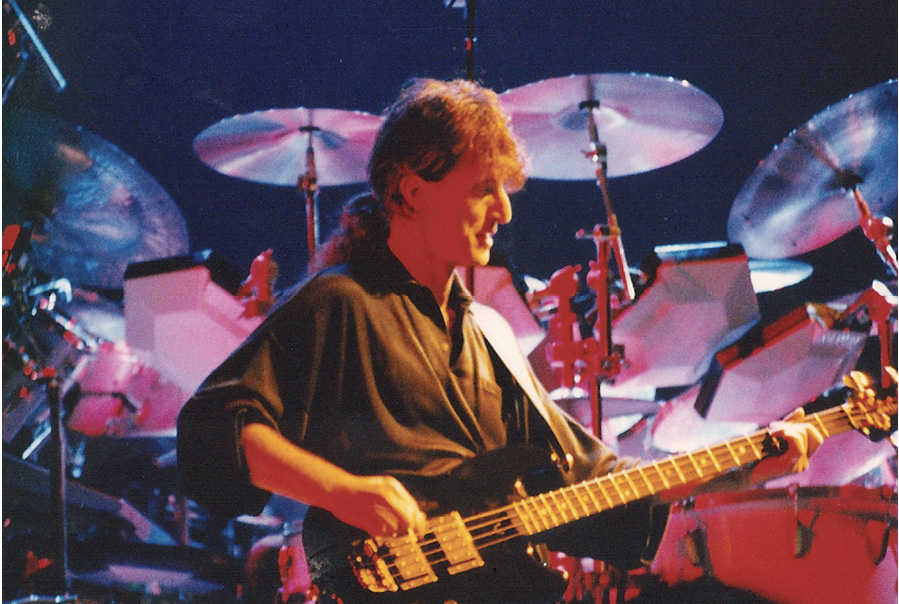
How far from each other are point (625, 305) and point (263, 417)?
1365 mm

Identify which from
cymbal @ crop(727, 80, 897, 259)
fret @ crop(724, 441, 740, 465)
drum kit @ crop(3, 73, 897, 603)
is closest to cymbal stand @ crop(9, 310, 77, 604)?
drum kit @ crop(3, 73, 897, 603)

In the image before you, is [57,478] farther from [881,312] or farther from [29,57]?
[881,312]

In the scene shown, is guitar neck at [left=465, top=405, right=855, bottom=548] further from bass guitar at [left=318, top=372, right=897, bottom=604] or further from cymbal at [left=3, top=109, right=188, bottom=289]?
cymbal at [left=3, top=109, right=188, bottom=289]

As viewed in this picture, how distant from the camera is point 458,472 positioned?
1.51 meters

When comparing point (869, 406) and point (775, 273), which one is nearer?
point (869, 406)

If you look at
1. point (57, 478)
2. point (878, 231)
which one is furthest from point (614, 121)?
point (57, 478)

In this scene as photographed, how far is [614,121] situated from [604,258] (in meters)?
0.46

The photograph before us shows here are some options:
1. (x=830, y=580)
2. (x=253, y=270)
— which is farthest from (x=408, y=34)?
(x=830, y=580)

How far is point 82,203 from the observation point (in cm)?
228

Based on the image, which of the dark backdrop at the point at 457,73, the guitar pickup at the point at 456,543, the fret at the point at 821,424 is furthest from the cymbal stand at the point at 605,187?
the guitar pickup at the point at 456,543

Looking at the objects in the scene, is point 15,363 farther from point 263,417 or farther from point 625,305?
point 625,305

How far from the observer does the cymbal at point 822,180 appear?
2311mm

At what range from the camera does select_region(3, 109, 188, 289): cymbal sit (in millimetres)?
2201

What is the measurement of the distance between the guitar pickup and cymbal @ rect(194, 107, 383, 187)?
1218 mm
